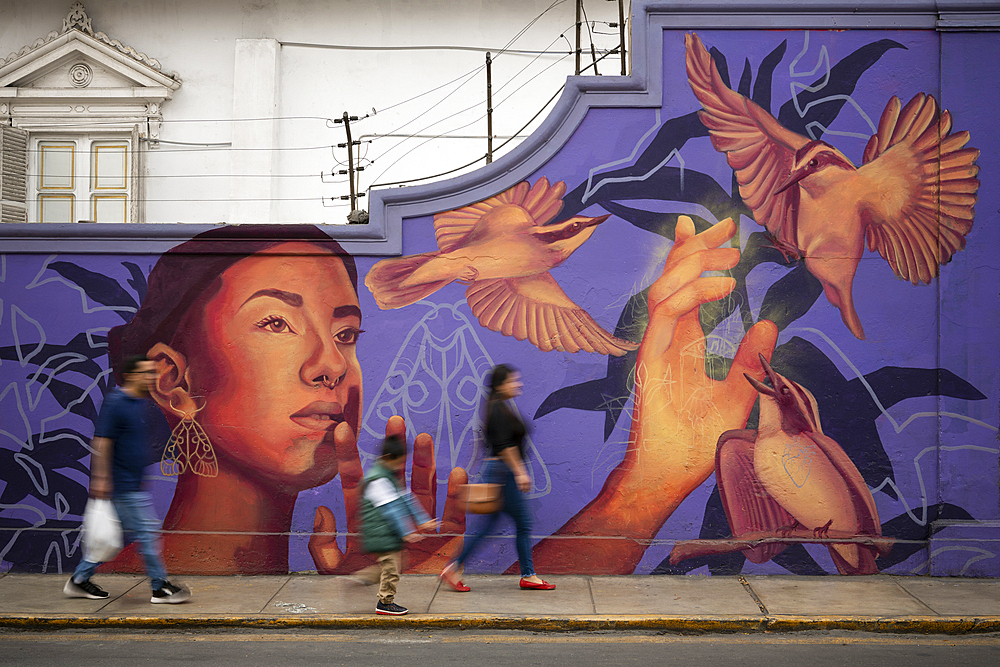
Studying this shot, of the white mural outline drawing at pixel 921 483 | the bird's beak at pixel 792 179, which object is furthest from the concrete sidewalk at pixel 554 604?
the bird's beak at pixel 792 179

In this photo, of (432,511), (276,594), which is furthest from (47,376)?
(432,511)

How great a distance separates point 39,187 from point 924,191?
11.9 m

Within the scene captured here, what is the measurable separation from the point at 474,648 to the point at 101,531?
2966 millimetres

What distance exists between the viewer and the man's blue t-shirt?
5973 millimetres

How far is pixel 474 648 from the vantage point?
5.28m

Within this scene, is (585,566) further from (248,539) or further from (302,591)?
(248,539)

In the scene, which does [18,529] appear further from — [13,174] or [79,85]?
[79,85]

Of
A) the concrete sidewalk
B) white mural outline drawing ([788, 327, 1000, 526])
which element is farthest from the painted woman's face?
white mural outline drawing ([788, 327, 1000, 526])

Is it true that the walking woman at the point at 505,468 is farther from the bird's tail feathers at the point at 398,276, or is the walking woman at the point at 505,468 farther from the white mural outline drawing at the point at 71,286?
the white mural outline drawing at the point at 71,286

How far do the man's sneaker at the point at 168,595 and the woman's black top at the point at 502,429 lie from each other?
2.65 meters

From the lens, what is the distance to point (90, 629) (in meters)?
5.68

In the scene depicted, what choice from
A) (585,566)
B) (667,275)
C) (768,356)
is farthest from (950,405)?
(585,566)

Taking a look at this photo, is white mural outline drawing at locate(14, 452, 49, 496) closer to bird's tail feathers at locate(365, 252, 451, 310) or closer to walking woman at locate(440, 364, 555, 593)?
bird's tail feathers at locate(365, 252, 451, 310)

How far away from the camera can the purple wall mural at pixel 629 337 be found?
22.4ft
